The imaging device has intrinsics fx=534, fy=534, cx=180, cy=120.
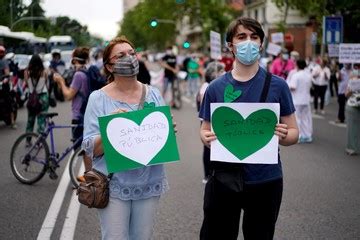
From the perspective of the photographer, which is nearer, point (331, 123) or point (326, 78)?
point (331, 123)

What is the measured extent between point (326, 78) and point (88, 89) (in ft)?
39.4

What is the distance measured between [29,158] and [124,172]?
4421 millimetres

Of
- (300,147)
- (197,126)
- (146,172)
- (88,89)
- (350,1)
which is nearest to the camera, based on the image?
(146,172)

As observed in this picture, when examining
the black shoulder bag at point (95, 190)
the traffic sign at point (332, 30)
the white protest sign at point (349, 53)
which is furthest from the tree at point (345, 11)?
the black shoulder bag at point (95, 190)

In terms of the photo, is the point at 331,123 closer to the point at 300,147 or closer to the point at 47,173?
the point at 300,147

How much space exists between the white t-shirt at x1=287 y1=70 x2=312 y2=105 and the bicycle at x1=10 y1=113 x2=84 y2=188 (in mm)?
6217

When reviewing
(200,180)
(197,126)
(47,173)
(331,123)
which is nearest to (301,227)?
(200,180)

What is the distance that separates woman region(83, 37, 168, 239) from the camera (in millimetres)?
3287

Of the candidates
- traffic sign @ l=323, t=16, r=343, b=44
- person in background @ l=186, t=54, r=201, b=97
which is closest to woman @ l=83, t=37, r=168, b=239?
traffic sign @ l=323, t=16, r=343, b=44

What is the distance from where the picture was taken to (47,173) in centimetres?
809

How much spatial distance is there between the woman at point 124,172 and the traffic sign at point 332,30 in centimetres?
1339

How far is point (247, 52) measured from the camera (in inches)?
127

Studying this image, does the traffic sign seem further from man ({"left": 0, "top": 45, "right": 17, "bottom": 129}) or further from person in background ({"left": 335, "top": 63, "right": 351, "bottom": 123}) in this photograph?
man ({"left": 0, "top": 45, "right": 17, "bottom": 129})

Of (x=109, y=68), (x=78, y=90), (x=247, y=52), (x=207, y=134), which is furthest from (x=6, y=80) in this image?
(x=247, y=52)
